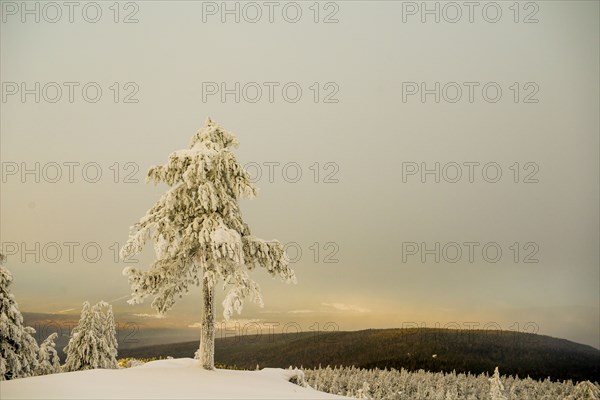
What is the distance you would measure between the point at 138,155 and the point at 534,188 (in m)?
72.9

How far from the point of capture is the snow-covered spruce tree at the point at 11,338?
26828 mm

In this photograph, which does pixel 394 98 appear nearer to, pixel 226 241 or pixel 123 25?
pixel 123 25

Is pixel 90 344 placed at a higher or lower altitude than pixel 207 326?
lower

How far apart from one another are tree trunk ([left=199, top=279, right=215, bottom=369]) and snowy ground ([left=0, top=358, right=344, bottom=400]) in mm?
713

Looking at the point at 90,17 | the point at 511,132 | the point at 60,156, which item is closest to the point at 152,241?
the point at 60,156

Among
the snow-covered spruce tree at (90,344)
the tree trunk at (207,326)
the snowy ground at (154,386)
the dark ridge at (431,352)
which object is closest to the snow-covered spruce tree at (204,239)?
the tree trunk at (207,326)

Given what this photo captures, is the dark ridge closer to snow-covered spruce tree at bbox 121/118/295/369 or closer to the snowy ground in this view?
snow-covered spruce tree at bbox 121/118/295/369

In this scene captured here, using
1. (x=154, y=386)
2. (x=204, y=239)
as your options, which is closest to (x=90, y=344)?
(x=204, y=239)

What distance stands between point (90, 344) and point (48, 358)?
4680 mm

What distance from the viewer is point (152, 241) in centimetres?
1748

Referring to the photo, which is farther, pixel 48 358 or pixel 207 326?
pixel 48 358

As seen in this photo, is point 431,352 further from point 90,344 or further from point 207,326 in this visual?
point 207,326

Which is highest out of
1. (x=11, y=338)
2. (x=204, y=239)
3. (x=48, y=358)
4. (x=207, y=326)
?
(x=204, y=239)

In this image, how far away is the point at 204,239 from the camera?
17.3 meters
